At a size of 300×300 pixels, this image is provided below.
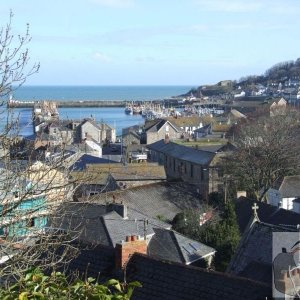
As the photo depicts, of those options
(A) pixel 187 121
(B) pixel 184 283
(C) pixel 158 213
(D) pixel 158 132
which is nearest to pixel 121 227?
(B) pixel 184 283

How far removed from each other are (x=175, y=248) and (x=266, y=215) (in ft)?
28.5

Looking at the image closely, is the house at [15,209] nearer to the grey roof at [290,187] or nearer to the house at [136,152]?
the grey roof at [290,187]

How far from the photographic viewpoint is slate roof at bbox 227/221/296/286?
16.9 metres

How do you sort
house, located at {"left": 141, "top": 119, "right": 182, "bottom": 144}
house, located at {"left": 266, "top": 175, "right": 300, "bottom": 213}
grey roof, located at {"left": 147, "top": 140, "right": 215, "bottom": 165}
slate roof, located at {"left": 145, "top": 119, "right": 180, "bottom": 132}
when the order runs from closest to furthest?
1. house, located at {"left": 266, "top": 175, "right": 300, "bottom": 213}
2. grey roof, located at {"left": 147, "top": 140, "right": 215, "bottom": 165}
3. house, located at {"left": 141, "top": 119, "right": 182, "bottom": 144}
4. slate roof, located at {"left": 145, "top": 119, "right": 180, "bottom": 132}

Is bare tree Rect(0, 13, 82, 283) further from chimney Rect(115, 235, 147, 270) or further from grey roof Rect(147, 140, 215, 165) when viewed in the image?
grey roof Rect(147, 140, 215, 165)

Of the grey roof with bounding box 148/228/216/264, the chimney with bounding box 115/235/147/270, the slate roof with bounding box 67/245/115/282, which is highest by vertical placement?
the chimney with bounding box 115/235/147/270

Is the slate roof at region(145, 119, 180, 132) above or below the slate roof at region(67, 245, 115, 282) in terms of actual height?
below

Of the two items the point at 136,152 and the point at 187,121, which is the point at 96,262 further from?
the point at 187,121

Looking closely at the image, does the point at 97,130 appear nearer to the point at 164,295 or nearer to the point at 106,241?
the point at 106,241

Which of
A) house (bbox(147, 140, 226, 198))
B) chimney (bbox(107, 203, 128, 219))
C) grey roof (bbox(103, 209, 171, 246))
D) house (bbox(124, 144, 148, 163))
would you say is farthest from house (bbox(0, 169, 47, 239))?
house (bbox(124, 144, 148, 163))

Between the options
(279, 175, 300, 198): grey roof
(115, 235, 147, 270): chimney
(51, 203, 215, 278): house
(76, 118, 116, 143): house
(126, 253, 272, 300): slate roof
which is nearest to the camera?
(126, 253, 272, 300): slate roof

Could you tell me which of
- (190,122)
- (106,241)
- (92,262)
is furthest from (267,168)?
(190,122)

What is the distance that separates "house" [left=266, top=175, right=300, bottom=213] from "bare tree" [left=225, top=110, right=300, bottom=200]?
645 millimetres

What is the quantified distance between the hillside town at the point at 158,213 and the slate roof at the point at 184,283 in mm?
21
